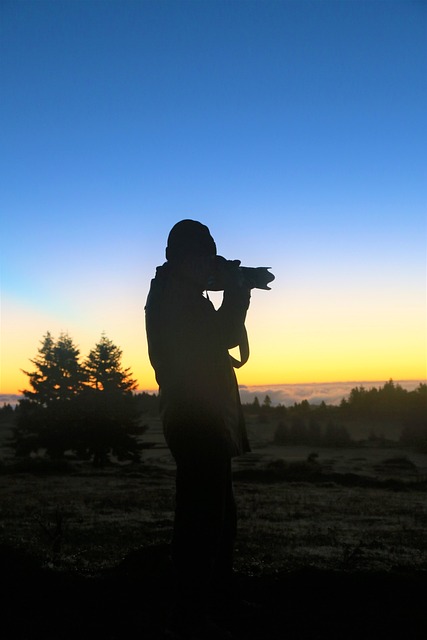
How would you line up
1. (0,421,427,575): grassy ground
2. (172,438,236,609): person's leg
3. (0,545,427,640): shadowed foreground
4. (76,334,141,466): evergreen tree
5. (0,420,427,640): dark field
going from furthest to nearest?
(76,334,141,466): evergreen tree
(0,421,427,575): grassy ground
(0,420,427,640): dark field
(0,545,427,640): shadowed foreground
(172,438,236,609): person's leg

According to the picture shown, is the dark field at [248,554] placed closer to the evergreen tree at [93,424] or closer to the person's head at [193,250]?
the person's head at [193,250]

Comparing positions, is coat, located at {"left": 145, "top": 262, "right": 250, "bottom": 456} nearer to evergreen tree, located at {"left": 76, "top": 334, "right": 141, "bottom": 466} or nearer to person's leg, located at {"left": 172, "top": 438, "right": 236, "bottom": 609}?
person's leg, located at {"left": 172, "top": 438, "right": 236, "bottom": 609}

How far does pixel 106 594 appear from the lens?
4.40 meters

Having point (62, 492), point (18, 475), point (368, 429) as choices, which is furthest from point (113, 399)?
point (368, 429)

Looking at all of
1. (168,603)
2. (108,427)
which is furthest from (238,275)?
(108,427)

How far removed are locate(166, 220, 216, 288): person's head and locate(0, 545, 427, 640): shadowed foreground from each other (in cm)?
224

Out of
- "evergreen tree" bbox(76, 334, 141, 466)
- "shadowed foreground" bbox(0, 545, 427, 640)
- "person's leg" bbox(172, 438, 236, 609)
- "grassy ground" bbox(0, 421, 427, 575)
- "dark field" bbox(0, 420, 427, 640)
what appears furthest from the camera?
"evergreen tree" bbox(76, 334, 141, 466)

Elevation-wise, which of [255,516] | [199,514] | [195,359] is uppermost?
Answer: [195,359]

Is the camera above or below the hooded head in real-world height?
below

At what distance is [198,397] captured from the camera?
3.39 meters

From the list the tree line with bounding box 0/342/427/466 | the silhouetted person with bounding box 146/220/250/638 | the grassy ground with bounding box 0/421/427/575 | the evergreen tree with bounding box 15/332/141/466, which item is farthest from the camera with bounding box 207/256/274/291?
the evergreen tree with bounding box 15/332/141/466

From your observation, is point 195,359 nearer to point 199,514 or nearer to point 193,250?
point 193,250

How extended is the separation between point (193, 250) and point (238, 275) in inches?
13.2

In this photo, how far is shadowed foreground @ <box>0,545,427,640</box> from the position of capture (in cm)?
362
